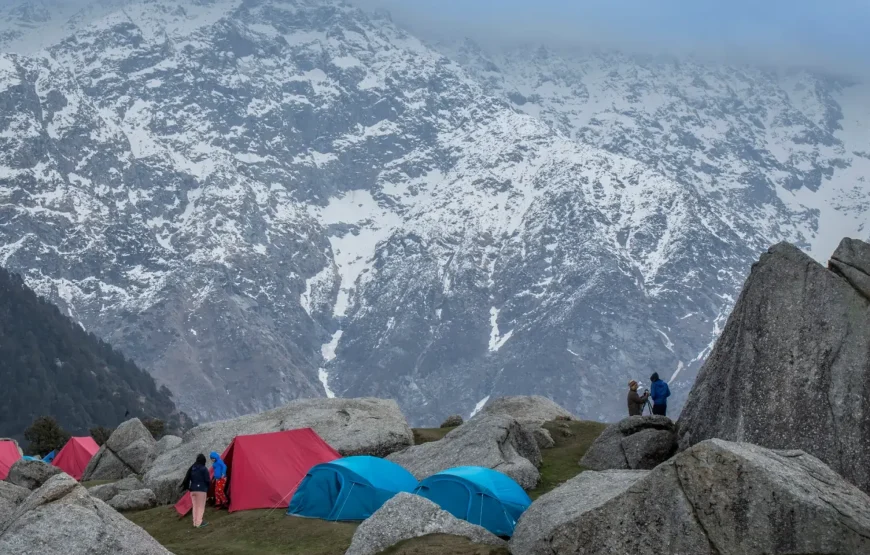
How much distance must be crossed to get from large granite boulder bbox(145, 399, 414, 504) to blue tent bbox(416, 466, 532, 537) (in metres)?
10.8

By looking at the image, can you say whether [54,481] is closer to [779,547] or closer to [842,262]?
[779,547]

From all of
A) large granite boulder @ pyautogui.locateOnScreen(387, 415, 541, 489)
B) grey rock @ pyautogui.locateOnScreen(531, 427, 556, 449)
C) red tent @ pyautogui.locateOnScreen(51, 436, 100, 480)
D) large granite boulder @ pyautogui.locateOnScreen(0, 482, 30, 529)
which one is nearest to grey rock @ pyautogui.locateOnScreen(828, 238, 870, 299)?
large granite boulder @ pyautogui.locateOnScreen(387, 415, 541, 489)

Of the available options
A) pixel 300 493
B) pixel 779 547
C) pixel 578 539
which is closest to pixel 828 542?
pixel 779 547

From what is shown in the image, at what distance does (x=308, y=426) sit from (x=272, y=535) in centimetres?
1351

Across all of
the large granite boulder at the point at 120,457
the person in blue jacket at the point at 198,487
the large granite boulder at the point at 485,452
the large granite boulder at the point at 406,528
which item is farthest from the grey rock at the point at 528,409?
the large granite boulder at the point at 406,528

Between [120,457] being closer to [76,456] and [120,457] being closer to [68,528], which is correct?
[76,456]

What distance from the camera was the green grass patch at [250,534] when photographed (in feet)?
105

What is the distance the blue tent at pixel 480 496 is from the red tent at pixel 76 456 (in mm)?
43403

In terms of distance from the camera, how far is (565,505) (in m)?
27.1

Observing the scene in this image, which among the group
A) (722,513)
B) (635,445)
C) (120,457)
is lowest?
(120,457)

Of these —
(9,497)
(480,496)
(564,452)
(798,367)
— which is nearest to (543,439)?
(564,452)

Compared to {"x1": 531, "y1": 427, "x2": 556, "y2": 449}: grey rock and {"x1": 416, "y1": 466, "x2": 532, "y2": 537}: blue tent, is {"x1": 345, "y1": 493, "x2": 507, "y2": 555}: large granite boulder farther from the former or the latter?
{"x1": 531, "y1": 427, "x2": 556, "y2": 449}: grey rock

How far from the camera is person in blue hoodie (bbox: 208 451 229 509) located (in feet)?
128

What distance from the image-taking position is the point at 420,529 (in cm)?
2797
